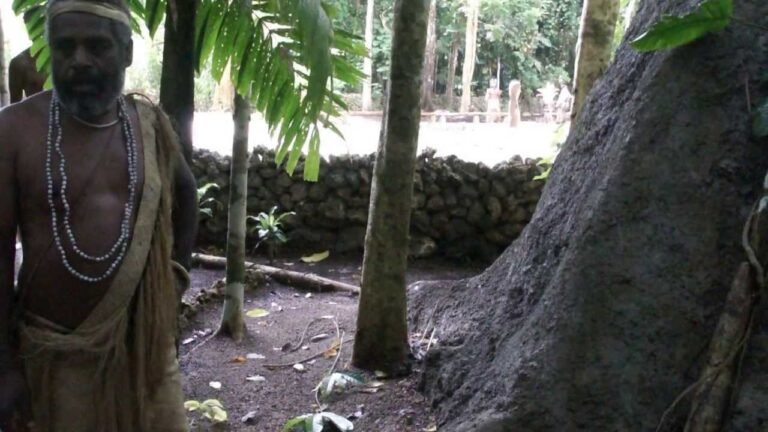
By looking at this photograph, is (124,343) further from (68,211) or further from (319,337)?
(319,337)

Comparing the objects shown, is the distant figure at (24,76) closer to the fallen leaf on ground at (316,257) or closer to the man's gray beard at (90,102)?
the fallen leaf on ground at (316,257)

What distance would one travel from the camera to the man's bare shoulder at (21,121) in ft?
6.21

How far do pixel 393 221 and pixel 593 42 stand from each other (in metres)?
2.10

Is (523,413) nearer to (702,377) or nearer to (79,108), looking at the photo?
(702,377)

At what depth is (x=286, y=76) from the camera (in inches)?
143

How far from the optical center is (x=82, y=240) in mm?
1945

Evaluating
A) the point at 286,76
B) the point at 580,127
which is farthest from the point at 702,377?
the point at 286,76

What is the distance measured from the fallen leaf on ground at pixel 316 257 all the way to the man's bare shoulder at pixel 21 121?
18.9ft

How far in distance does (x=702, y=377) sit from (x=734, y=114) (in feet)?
2.63

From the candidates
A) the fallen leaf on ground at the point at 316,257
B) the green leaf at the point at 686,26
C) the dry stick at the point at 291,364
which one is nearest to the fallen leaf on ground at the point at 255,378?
the dry stick at the point at 291,364

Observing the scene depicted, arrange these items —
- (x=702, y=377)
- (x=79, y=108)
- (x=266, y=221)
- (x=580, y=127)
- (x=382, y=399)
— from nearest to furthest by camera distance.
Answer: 1. (x=79, y=108)
2. (x=702, y=377)
3. (x=580, y=127)
4. (x=382, y=399)
5. (x=266, y=221)

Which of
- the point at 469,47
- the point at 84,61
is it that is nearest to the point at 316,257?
the point at 84,61

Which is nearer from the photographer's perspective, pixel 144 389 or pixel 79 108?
pixel 79 108

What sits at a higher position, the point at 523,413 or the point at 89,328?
the point at 89,328
